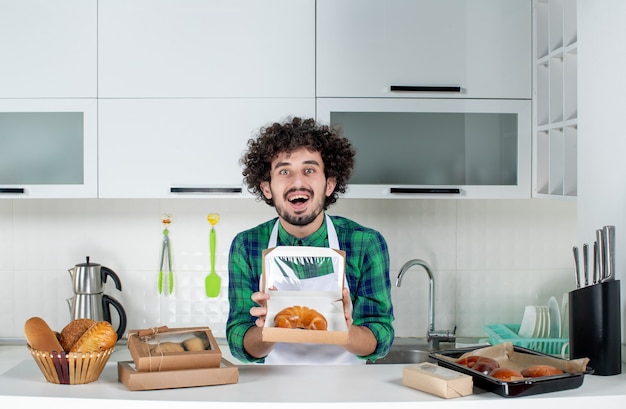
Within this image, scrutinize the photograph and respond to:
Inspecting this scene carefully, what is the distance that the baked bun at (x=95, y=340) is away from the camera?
1.48 meters

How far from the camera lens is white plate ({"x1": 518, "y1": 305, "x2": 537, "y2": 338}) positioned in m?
2.66

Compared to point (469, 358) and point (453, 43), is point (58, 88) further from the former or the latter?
point (469, 358)

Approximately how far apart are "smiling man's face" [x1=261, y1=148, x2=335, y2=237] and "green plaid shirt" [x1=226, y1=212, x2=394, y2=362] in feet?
0.38

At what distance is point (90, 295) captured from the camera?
2.75 m

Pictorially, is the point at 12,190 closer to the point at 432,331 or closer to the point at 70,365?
the point at 70,365

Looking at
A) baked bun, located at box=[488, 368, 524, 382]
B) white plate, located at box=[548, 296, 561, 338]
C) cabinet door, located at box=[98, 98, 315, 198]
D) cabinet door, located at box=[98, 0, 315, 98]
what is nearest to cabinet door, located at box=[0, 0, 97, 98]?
cabinet door, located at box=[98, 0, 315, 98]

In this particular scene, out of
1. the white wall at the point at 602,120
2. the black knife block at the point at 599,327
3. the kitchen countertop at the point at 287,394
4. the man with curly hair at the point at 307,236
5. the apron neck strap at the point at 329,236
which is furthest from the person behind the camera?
the apron neck strap at the point at 329,236

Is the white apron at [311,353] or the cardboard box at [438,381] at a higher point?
the cardboard box at [438,381]

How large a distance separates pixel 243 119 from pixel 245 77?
141 mm

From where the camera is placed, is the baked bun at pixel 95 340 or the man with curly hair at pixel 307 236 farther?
the man with curly hair at pixel 307 236

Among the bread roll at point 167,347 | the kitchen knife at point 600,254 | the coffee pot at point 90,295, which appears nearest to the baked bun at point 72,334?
the bread roll at point 167,347

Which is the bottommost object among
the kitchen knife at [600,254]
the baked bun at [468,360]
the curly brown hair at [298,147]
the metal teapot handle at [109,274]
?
the baked bun at [468,360]

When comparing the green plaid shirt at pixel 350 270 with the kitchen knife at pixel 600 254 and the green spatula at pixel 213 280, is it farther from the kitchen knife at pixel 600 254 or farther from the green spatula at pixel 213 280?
the green spatula at pixel 213 280

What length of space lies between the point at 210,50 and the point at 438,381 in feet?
4.90
